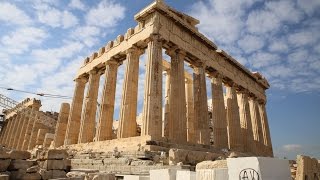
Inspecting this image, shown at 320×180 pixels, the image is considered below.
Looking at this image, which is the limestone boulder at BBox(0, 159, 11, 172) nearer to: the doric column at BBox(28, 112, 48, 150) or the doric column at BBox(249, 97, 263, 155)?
the doric column at BBox(249, 97, 263, 155)

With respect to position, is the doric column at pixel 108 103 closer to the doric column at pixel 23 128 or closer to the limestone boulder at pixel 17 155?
the limestone boulder at pixel 17 155

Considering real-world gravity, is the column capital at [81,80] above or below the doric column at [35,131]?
above

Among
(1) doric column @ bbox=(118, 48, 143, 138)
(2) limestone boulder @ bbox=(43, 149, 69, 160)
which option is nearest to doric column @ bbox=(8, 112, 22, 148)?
(1) doric column @ bbox=(118, 48, 143, 138)

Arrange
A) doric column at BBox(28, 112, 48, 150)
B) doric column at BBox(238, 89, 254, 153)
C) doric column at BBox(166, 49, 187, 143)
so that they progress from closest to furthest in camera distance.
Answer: doric column at BBox(166, 49, 187, 143)
doric column at BBox(238, 89, 254, 153)
doric column at BBox(28, 112, 48, 150)

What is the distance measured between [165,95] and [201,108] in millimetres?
7138

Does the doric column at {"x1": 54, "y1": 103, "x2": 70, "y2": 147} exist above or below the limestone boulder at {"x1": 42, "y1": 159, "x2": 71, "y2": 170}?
above

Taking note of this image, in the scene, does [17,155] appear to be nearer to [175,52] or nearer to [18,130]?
[175,52]

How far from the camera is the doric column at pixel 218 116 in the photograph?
2142cm

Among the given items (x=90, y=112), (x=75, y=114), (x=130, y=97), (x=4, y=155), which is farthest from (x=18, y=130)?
(x=4, y=155)

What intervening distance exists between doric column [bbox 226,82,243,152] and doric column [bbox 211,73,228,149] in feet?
7.59

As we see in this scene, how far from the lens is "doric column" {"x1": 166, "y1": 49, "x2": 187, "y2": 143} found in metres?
17.8

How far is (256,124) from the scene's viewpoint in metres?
29.0

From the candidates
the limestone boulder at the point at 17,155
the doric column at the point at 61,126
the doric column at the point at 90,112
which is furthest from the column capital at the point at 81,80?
the limestone boulder at the point at 17,155

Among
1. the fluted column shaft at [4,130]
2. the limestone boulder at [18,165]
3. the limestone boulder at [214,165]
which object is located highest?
the fluted column shaft at [4,130]
